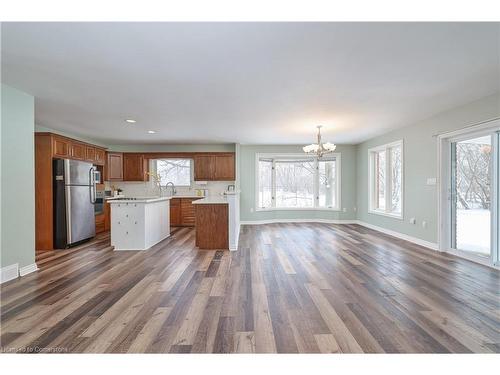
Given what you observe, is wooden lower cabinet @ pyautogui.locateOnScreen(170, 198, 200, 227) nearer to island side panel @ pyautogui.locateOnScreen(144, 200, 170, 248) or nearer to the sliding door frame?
island side panel @ pyautogui.locateOnScreen(144, 200, 170, 248)

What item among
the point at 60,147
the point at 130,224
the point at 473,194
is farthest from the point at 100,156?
the point at 473,194

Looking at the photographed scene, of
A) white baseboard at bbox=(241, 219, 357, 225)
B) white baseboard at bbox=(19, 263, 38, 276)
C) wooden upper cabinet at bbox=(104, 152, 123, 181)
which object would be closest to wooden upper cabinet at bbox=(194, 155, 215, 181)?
white baseboard at bbox=(241, 219, 357, 225)

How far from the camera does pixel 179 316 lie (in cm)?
216

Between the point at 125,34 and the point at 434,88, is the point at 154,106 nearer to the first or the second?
the point at 125,34

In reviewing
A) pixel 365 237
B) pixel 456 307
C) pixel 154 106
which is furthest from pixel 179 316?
pixel 365 237

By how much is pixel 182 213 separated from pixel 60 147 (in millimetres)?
3368

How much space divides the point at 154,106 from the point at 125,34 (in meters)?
1.91

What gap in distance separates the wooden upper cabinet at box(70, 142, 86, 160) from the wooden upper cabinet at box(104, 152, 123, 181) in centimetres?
136

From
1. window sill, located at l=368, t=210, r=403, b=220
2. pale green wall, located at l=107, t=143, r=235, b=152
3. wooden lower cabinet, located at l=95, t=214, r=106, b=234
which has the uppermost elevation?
pale green wall, located at l=107, t=143, r=235, b=152

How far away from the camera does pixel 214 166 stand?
7266mm

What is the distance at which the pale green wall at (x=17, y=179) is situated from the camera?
3.00 meters

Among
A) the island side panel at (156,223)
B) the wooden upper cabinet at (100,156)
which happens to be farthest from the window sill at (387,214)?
the wooden upper cabinet at (100,156)

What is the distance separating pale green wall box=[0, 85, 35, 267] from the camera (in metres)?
3.00

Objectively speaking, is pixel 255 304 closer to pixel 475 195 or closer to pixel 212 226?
pixel 212 226
